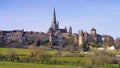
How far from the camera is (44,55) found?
6569cm

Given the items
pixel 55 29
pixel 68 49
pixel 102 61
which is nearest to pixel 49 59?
pixel 102 61

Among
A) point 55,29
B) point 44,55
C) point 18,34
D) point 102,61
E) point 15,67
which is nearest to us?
point 15,67

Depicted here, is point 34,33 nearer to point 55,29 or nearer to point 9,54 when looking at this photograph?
point 55,29

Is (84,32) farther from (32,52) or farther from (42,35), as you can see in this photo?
(32,52)

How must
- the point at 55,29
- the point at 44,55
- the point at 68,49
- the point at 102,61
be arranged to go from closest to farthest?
1. the point at 102,61
2. the point at 44,55
3. the point at 68,49
4. the point at 55,29

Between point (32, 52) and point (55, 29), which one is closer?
point (32, 52)

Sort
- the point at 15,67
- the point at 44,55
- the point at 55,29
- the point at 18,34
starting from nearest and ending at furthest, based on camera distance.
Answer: the point at 15,67 → the point at 44,55 → the point at 18,34 → the point at 55,29

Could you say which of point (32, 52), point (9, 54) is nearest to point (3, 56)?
point (9, 54)

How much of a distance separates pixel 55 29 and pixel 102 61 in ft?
406

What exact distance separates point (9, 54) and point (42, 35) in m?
100

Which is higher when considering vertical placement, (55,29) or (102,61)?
(55,29)

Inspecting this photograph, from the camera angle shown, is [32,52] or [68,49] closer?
[32,52]

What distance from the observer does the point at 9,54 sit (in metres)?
64.8

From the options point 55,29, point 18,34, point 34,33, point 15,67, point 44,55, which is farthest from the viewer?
point 55,29
